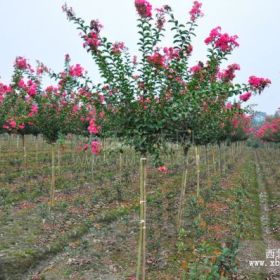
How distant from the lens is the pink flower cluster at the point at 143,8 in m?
5.92

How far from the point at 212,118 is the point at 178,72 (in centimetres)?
398

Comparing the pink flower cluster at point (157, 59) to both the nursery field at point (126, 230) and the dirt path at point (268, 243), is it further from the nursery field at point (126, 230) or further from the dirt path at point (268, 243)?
the dirt path at point (268, 243)

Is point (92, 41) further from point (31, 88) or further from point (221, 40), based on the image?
point (31, 88)

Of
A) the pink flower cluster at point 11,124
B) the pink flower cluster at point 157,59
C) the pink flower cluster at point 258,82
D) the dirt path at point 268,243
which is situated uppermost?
the pink flower cluster at point 157,59

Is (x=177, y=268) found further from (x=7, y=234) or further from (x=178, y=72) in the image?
(x=7, y=234)

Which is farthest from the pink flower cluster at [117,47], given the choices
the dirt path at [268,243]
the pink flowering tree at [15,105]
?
the pink flowering tree at [15,105]

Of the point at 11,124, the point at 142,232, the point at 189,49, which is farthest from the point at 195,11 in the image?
the point at 11,124

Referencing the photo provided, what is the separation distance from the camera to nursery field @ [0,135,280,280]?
7211mm

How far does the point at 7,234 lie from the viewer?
9391mm

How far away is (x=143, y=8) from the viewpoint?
5.95 metres

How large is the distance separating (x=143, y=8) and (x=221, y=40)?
1.61 metres

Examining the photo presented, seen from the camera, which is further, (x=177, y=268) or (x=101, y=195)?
(x=101, y=195)

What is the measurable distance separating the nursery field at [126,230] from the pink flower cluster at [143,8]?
2165 millimetres

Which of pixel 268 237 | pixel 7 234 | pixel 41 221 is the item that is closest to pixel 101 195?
pixel 41 221
